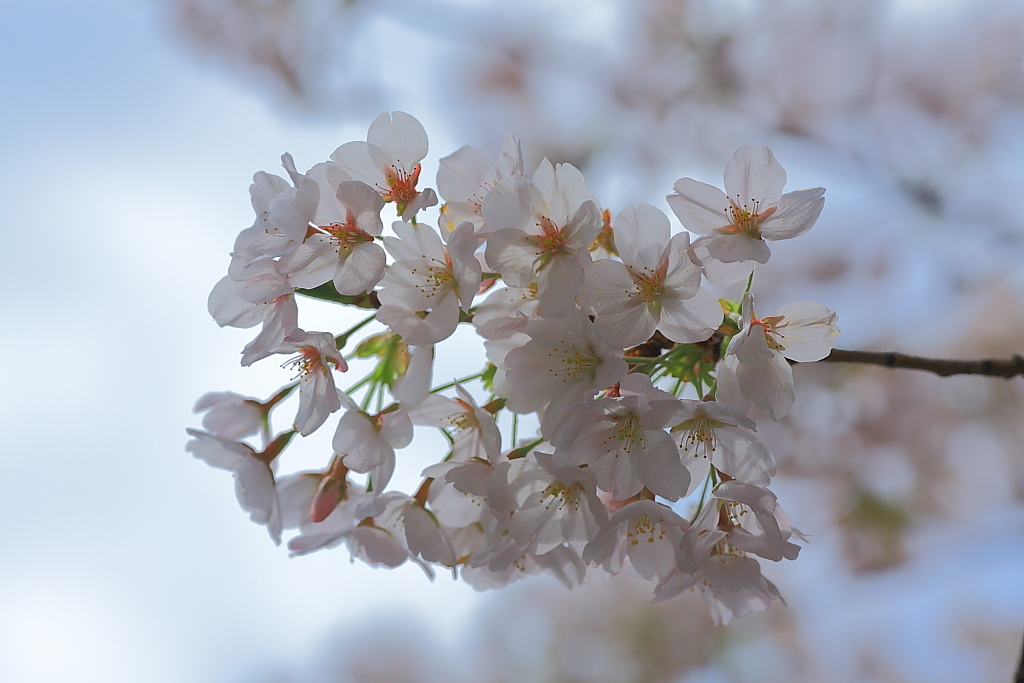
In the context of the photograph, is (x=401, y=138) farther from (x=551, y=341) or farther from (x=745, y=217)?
(x=745, y=217)

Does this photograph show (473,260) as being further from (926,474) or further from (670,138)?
(926,474)

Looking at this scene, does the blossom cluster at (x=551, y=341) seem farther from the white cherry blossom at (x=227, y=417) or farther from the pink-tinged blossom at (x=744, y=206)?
the white cherry blossom at (x=227, y=417)

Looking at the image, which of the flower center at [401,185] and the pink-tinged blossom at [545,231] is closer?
the pink-tinged blossom at [545,231]

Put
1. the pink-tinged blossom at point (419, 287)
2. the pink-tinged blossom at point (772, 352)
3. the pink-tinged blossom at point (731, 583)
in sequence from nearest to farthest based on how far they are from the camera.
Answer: the pink-tinged blossom at point (772, 352), the pink-tinged blossom at point (419, 287), the pink-tinged blossom at point (731, 583)

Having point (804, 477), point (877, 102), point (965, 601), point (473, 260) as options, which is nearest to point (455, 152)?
point (473, 260)

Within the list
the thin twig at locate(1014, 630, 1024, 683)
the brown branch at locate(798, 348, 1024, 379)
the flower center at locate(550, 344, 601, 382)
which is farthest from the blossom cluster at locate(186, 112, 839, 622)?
the thin twig at locate(1014, 630, 1024, 683)

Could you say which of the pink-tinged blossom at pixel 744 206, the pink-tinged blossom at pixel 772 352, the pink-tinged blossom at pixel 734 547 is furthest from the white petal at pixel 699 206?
the pink-tinged blossom at pixel 734 547

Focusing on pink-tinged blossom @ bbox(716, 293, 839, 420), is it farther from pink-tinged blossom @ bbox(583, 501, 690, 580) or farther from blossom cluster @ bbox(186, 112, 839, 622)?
pink-tinged blossom @ bbox(583, 501, 690, 580)
